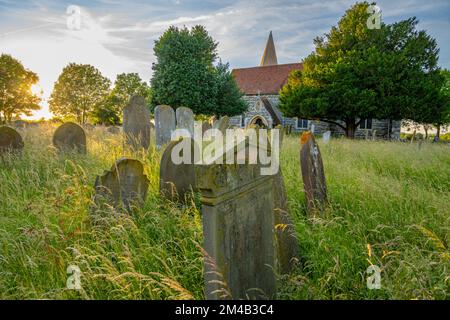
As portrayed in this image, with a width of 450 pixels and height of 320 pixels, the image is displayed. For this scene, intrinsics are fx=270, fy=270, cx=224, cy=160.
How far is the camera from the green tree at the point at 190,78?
73.8 ft

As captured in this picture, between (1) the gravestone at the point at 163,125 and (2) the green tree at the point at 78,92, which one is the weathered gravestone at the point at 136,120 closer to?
(1) the gravestone at the point at 163,125

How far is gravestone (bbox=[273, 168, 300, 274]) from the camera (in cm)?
271

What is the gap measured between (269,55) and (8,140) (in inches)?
1869

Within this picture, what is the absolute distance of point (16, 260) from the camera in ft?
8.36

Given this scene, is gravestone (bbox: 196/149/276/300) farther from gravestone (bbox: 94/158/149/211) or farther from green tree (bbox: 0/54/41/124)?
green tree (bbox: 0/54/41/124)

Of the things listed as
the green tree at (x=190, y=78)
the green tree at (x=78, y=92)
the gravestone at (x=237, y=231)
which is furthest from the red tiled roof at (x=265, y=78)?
the gravestone at (x=237, y=231)

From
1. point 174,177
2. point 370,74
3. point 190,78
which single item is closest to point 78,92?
point 190,78

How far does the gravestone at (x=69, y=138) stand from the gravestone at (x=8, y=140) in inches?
28.8

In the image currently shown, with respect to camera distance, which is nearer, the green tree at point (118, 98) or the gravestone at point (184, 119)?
the gravestone at point (184, 119)

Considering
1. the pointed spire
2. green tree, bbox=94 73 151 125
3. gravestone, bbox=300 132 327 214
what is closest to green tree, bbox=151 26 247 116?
green tree, bbox=94 73 151 125

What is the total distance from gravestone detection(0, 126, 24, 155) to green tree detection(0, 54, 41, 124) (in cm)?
3389

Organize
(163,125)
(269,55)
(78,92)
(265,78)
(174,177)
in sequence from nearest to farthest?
1. (174,177)
2. (163,125)
3. (265,78)
4. (78,92)
5. (269,55)

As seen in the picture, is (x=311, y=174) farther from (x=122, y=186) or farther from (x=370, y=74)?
(x=370, y=74)

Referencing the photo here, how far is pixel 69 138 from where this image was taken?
21.4 ft
